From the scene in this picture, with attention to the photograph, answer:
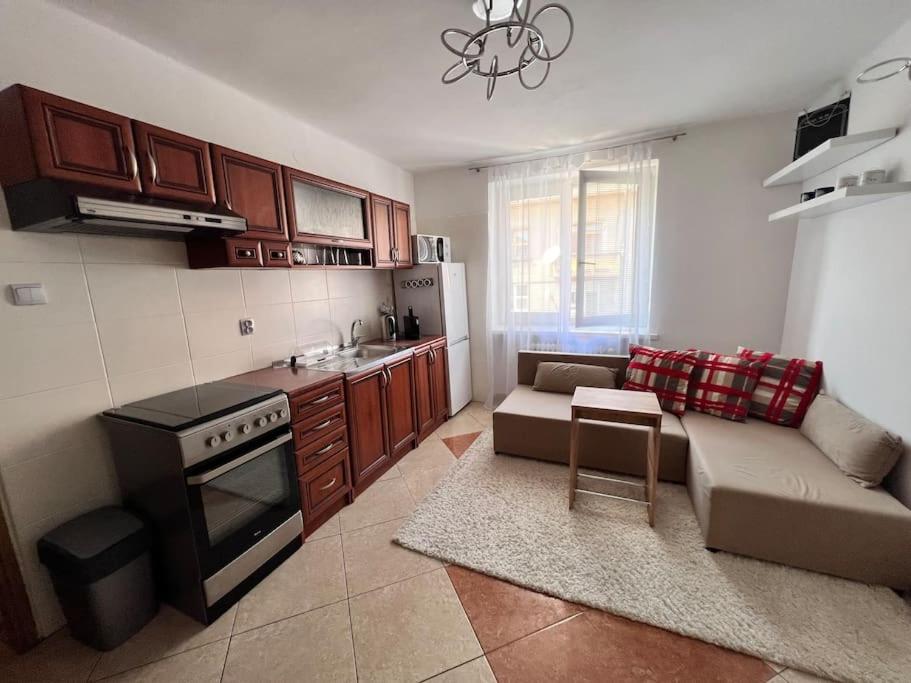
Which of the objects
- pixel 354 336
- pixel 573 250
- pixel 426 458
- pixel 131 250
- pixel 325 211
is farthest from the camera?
pixel 573 250

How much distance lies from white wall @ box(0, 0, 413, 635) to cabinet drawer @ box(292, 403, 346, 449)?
63cm

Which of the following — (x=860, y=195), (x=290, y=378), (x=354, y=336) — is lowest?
(x=290, y=378)

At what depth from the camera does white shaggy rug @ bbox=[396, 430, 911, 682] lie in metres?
1.35

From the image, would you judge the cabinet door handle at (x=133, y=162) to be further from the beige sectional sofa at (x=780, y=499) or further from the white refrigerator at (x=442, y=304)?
the beige sectional sofa at (x=780, y=499)

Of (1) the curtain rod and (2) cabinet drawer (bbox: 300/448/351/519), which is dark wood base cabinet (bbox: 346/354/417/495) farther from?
(1) the curtain rod

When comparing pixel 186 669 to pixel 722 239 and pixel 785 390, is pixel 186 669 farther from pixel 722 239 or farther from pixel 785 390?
pixel 722 239

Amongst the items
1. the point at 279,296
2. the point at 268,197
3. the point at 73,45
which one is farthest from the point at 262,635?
the point at 73,45

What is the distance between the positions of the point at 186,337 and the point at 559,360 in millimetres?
2733

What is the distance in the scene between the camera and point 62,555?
1.36m

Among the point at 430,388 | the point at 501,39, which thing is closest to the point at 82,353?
the point at 430,388

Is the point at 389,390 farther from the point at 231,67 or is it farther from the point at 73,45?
the point at 73,45

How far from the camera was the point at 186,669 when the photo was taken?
1.38 m

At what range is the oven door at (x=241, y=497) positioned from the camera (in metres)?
1.47

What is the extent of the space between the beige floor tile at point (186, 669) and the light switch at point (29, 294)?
1497mm
